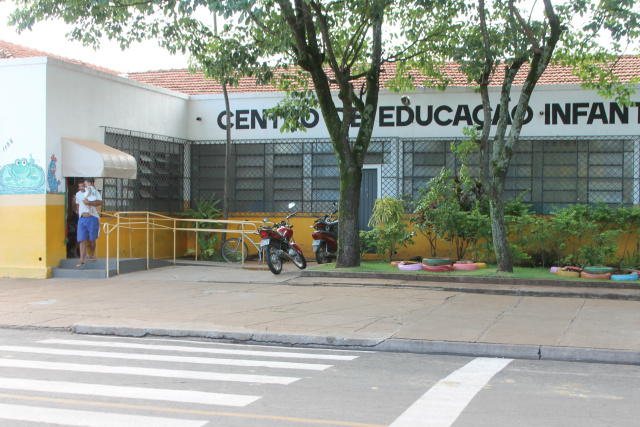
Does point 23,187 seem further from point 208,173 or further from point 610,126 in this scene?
point 610,126

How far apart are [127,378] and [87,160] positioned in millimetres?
9050

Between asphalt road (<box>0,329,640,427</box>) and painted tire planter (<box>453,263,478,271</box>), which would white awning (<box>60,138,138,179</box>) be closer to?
asphalt road (<box>0,329,640,427</box>)

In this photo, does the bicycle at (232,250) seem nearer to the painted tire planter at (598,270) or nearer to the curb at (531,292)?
the curb at (531,292)

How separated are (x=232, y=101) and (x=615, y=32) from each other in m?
10.1

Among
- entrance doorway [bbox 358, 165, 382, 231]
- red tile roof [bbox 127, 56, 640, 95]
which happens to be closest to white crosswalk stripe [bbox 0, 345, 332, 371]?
red tile roof [bbox 127, 56, 640, 95]

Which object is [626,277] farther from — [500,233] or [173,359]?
[173,359]

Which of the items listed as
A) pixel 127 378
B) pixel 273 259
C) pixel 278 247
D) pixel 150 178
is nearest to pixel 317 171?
pixel 278 247

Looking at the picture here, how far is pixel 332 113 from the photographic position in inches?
560

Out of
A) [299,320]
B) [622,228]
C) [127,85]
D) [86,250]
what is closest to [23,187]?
[86,250]

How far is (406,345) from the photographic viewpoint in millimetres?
8219

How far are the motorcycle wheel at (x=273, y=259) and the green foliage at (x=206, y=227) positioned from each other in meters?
3.30

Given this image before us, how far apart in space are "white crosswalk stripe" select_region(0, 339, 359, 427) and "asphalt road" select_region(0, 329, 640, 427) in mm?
11

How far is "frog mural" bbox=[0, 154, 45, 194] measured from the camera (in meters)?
14.3

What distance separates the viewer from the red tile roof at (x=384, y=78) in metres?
18.5
